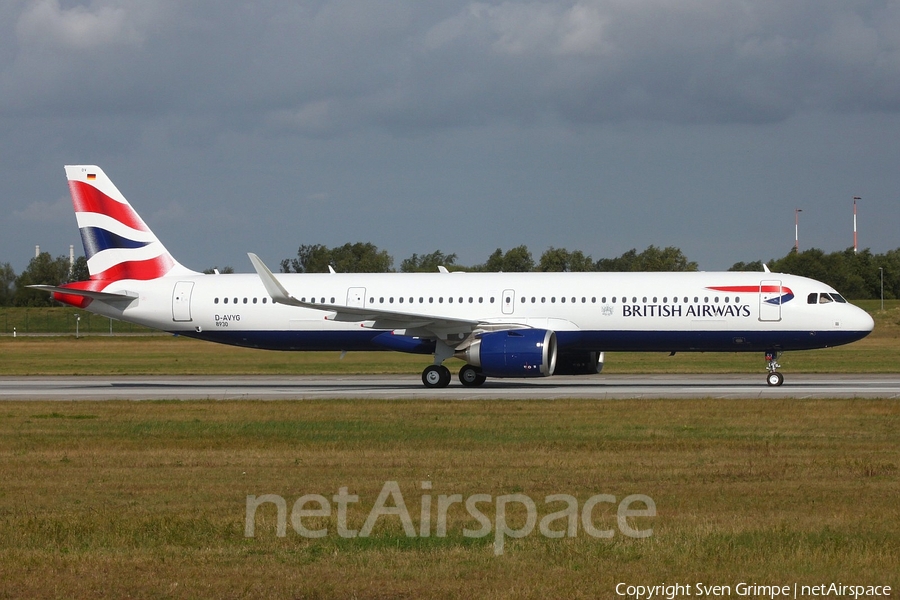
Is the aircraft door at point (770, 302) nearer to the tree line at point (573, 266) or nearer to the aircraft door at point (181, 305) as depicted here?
the aircraft door at point (181, 305)

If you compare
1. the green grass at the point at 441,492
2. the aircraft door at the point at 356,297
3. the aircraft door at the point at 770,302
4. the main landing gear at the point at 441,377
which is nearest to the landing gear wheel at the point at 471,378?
the main landing gear at the point at 441,377

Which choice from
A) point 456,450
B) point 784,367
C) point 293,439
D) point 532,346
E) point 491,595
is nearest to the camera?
point 491,595

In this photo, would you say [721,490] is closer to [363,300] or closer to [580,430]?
[580,430]

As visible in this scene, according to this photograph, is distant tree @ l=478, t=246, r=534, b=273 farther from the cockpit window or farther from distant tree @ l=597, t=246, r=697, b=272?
the cockpit window

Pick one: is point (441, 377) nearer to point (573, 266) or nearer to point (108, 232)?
point (108, 232)

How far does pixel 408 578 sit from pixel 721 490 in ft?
17.4

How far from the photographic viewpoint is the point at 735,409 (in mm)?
22500

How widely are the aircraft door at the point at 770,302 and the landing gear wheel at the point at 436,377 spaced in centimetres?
911

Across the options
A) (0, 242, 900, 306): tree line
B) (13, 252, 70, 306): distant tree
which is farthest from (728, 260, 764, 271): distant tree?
(13, 252, 70, 306): distant tree

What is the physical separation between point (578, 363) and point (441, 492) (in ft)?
66.2

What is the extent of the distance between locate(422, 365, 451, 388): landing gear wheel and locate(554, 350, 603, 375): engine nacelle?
3478 mm

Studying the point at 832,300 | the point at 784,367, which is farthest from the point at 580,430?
the point at 784,367

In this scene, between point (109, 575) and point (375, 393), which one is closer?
point (109, 575)

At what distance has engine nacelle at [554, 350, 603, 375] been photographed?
3219 cm
